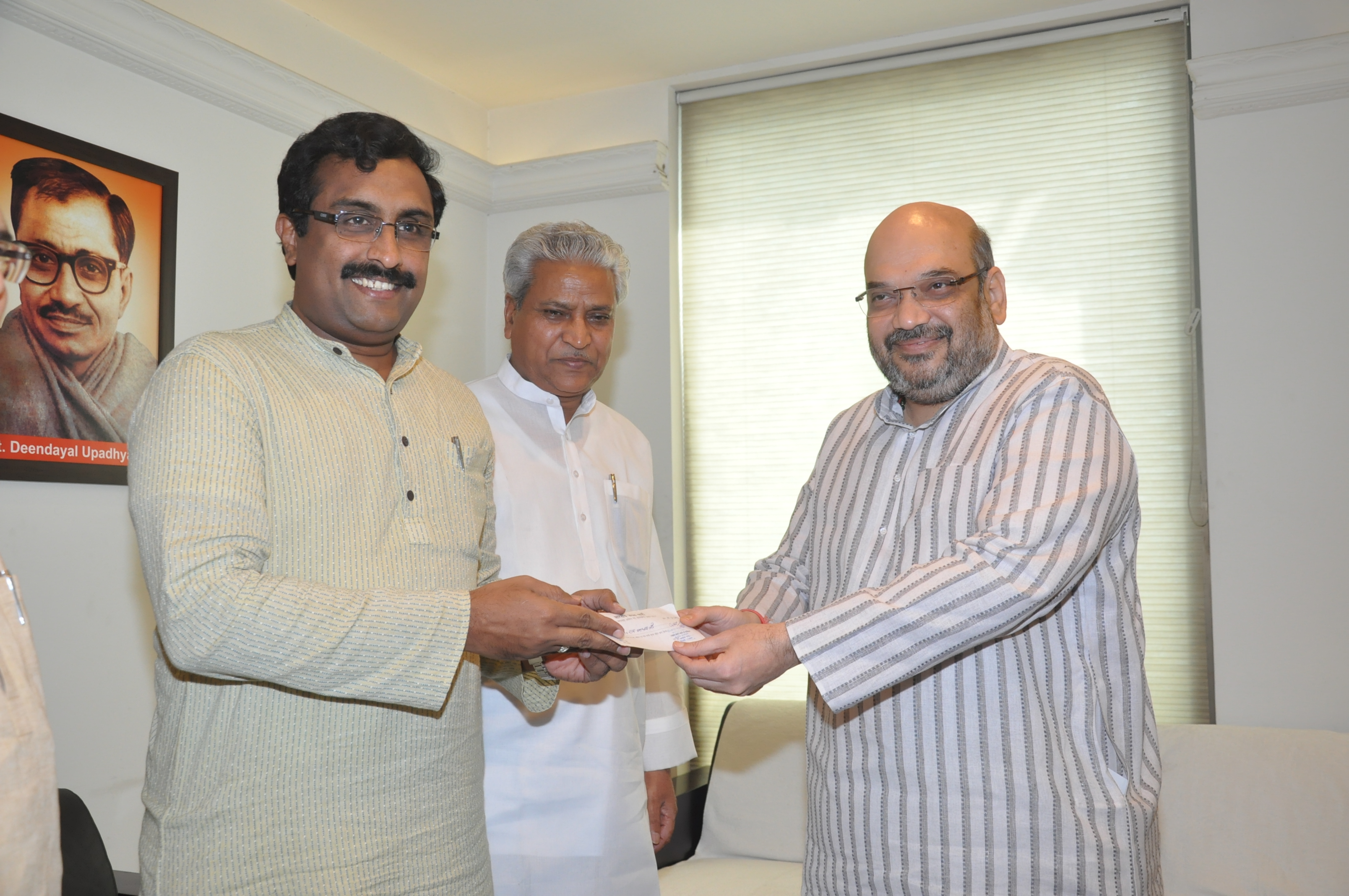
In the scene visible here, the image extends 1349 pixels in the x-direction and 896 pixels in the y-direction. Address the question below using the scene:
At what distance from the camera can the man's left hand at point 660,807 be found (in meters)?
2.84

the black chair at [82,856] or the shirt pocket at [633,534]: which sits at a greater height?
the shirt pocket at [633,534]

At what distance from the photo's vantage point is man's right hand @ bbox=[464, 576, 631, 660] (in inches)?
63.8

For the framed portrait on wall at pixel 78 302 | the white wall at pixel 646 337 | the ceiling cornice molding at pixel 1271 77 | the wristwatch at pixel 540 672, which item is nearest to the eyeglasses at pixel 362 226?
the wristwatch at pixel 540 672

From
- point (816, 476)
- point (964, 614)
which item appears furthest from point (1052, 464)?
point (816, 476)

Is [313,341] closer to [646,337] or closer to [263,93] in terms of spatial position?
[263,93]

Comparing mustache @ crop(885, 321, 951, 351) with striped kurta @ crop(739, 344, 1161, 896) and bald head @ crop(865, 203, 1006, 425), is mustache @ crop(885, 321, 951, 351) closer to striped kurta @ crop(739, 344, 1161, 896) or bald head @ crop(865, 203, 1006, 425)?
bald head @ crop(865, 203, 1006, 425)

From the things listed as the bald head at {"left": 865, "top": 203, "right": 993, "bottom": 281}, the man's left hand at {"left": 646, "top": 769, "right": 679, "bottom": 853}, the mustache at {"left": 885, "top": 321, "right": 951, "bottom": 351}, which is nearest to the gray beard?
the mustache at {"left": 885, "top": 321, "right": 951, "bottom": 351}

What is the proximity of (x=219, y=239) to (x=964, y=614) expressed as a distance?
2.84m

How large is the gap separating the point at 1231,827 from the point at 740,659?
2259 mm

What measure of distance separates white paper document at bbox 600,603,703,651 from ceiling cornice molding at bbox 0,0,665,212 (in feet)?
5.12

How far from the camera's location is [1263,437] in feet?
11.6

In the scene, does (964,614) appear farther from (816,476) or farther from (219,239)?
(219,239)

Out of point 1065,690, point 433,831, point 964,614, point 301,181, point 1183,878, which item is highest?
point 301,181

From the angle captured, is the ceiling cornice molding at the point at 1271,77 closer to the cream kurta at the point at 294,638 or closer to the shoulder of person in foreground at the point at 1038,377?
the shoulder of person in foreground at the point at 1038,377
